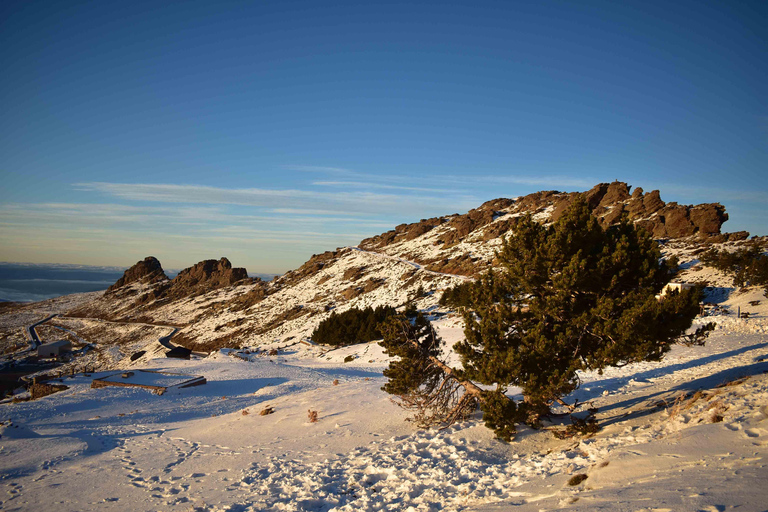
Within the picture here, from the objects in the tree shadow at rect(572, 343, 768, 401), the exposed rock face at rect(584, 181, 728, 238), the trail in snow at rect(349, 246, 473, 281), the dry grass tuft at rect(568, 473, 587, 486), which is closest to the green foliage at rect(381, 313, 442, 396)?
the dry grass tuft at rect(568, 473, 587, 486)

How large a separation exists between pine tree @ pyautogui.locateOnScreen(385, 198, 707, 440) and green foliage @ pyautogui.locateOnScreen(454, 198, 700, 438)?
0.02 m

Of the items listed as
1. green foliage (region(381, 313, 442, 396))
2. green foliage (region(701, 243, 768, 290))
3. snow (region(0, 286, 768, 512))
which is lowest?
snow (region(0, 286, 768, 512))

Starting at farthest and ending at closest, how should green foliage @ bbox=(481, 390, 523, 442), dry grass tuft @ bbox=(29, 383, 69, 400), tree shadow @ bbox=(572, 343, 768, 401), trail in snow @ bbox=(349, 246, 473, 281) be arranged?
1. trail in snow @ bbox=(349, 246, 473, 281)
2. dry grass tuft @ bbox=(29, 383, 69, 400)
3. tree shadow @ bbox=(572, 343, 768, 401)
4. green foliage @ bbox=(481, 390, 523, 442)

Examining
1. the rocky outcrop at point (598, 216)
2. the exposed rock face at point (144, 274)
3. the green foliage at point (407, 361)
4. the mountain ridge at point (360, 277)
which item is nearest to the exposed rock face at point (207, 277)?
the mountain ridge at point (360, 277)

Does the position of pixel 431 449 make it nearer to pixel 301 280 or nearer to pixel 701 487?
pixel 701 487

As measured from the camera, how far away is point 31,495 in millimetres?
7738

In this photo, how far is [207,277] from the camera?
113500 millimetres

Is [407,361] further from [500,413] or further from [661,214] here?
[661,214]

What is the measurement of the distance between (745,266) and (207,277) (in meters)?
116

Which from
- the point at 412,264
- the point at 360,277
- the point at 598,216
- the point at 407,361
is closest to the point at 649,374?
the point at 407,361

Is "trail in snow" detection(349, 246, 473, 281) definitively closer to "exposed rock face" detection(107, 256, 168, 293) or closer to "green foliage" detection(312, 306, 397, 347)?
"green foliage" detection(312, 306, 397, 347)

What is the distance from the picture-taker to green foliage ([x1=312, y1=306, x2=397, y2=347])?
3431cm

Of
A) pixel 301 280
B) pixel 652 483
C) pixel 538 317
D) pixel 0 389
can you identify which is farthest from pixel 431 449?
pixel 301 280

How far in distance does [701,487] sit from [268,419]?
11726 millimetres
